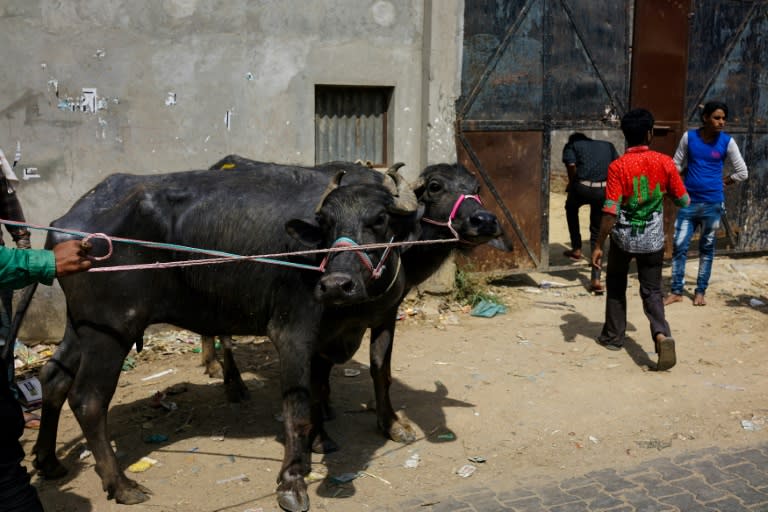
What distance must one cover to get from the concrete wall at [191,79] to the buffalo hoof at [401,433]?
3.29 meters

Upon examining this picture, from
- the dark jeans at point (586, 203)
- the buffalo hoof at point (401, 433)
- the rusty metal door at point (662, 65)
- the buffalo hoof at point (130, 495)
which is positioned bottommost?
the buffalo hoof at point (130, 495)

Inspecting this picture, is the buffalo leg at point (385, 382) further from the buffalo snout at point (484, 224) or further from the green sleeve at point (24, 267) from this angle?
the green sleeve at point (24, 267)

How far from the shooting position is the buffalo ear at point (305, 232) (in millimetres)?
4074

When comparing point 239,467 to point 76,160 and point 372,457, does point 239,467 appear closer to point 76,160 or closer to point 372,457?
point 372,457

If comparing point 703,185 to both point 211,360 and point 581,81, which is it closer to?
point 581,81

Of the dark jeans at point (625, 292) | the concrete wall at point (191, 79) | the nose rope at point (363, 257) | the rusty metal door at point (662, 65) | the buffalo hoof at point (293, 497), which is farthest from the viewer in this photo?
the rusty metal door at point (662, 65)

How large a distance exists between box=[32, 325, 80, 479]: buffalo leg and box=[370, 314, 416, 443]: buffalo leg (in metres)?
1.83

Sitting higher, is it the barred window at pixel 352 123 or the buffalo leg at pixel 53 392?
the barred window at pixel 352 123

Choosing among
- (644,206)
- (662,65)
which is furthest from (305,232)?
(662,65)

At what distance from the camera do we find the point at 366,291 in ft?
13.1

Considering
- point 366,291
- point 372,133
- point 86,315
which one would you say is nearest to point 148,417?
point 86,315

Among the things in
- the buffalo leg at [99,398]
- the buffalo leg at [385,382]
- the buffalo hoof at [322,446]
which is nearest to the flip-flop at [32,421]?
the buffalo leg at [99,398]

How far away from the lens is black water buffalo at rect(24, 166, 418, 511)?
165 inches

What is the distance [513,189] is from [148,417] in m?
4.96
